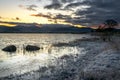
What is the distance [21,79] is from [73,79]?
4300 mm

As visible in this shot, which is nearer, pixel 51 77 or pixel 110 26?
pixel 51 77

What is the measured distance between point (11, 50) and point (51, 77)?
32.3m

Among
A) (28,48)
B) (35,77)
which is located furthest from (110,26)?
(35,77)

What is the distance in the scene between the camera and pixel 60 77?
57.1 feet

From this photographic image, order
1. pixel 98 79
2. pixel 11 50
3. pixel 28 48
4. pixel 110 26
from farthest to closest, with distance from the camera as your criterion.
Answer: pixel 110 26 < pixel 28 48 < pixel 11 50 < pixel 98 79

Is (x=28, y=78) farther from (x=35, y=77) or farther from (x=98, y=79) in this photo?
(x=98, y=79)

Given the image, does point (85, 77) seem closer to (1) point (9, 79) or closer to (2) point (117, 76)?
(2) point (117, 76)

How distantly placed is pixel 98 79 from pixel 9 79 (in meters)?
7.28

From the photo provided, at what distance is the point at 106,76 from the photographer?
1645cm

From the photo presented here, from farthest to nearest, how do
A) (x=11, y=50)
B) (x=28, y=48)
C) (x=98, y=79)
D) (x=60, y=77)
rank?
(x=28, y=48) < (x=11, y=50) < (x=60, y=77) < (x=98, y=79)

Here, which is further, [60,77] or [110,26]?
[110,26]

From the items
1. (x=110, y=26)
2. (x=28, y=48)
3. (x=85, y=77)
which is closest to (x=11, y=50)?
(x=28, y=48)

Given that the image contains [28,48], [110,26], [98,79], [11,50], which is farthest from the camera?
[110,26]

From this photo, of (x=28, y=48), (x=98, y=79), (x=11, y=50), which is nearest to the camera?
(x=98, y=79)
